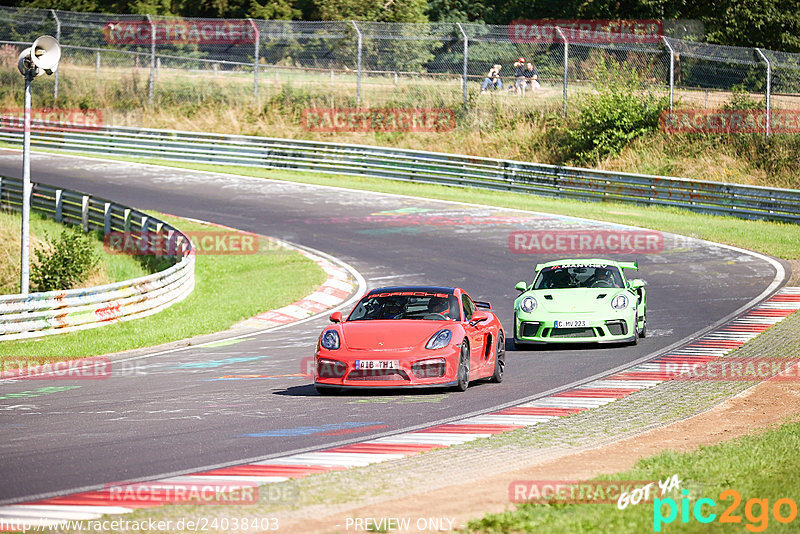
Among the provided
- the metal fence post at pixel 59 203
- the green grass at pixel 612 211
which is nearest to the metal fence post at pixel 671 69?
the green grass at pixel 612 211

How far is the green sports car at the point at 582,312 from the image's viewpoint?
15508 millimetres

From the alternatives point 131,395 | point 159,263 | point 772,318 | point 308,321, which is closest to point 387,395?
point 131,395

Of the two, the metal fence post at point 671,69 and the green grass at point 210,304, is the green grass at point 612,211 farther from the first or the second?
the green grass at point 210,304

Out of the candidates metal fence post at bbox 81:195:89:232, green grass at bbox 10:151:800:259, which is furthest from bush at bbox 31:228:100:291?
green grass at bbox 10:151:800:259

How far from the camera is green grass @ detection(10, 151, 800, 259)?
27.2m

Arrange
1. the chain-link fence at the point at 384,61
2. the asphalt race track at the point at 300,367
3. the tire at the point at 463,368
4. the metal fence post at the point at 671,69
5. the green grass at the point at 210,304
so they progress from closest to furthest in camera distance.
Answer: the asphalt race track at the point at 300,367 < the tire at the point at 463,368 < the green grass at the point at 210,304 < the metal fence post at the point at 671,69 < the chain-link fence at the point at 384,61

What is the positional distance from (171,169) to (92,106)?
884 cm

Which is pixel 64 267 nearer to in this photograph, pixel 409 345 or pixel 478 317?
pixel 478 317

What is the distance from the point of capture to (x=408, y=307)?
12.9 meters

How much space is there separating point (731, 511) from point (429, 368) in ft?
18.2

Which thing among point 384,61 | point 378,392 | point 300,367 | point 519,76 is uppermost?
point 384,61

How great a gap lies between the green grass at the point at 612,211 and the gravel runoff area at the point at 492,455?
1476 cm

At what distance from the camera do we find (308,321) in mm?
19156

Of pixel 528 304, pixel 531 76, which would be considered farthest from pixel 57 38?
pixel 528 304
